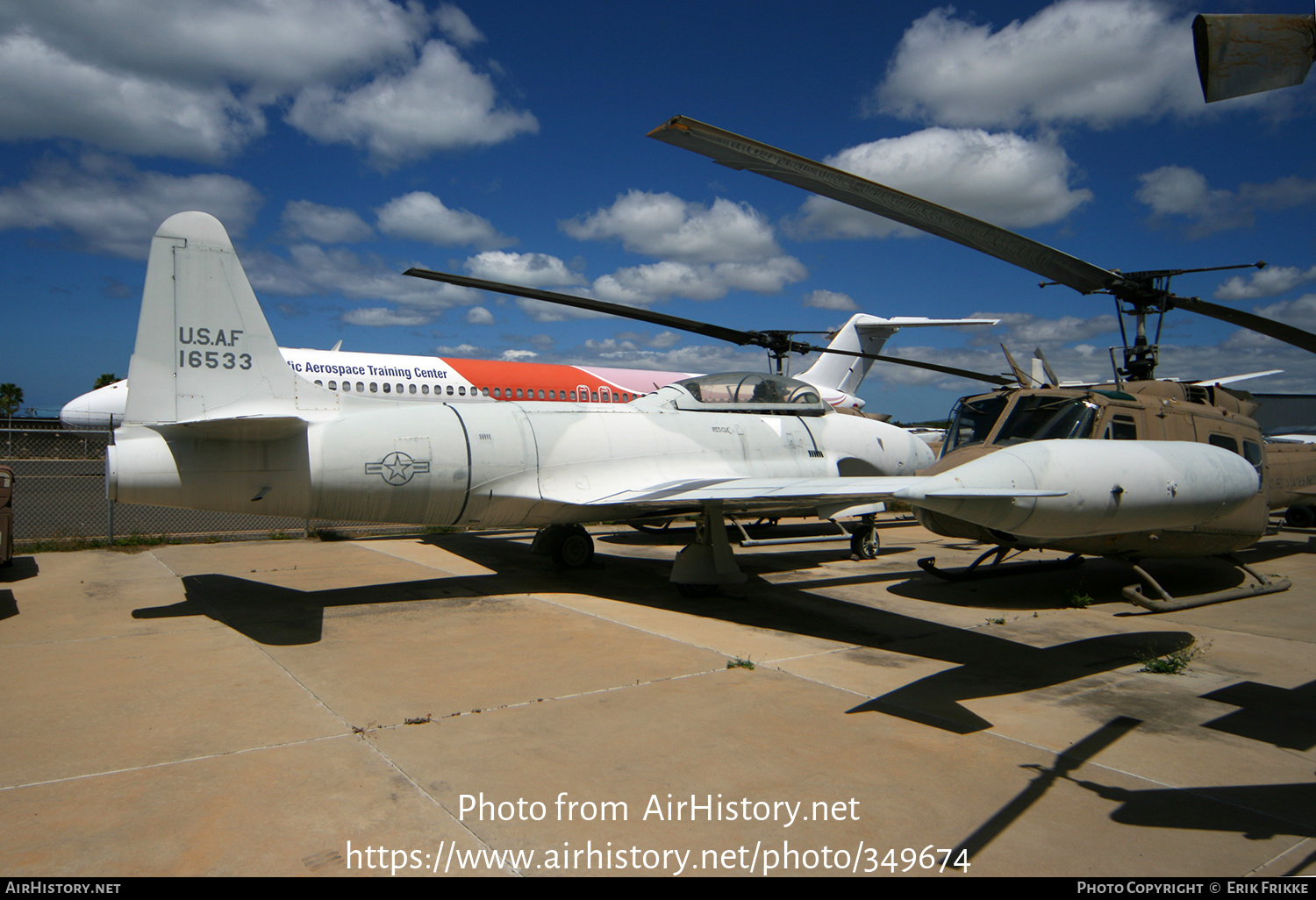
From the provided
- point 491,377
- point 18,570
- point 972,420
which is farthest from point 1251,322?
point 491,377

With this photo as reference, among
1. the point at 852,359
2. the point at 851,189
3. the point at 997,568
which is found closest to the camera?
the point at 851,189

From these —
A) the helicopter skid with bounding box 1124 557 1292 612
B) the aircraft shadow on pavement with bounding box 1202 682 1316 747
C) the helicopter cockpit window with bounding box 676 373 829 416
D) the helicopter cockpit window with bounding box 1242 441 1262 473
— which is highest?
the helicopter cockpit window with bounding box 676 373 829 416

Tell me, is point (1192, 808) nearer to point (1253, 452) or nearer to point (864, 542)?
point (864, 542)

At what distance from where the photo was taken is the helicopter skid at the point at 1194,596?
25.3ft

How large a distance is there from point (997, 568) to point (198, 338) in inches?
389

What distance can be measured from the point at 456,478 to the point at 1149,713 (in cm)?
651

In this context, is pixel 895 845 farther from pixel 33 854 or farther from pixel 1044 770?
pixel 33 854

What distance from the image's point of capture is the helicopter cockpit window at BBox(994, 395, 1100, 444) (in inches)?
316

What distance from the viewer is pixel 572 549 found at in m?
9.71

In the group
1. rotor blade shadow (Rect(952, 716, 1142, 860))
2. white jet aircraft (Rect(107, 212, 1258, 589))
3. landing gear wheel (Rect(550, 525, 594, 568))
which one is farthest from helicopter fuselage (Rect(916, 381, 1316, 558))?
landing gear wheel (Rect(550, 525, 594, 568))

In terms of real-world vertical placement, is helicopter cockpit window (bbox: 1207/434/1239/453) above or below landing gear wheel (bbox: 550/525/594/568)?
above

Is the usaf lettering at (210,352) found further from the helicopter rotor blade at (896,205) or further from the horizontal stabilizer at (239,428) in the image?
the helicopter rotor blade at (896,205)

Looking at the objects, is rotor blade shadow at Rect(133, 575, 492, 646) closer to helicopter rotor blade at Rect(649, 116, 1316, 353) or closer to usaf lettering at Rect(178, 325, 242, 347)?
usaf lettering at Rect(178, 325, 242, 347)

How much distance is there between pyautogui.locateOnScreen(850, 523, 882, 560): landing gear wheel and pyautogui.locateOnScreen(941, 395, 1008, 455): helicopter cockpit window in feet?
7.96
